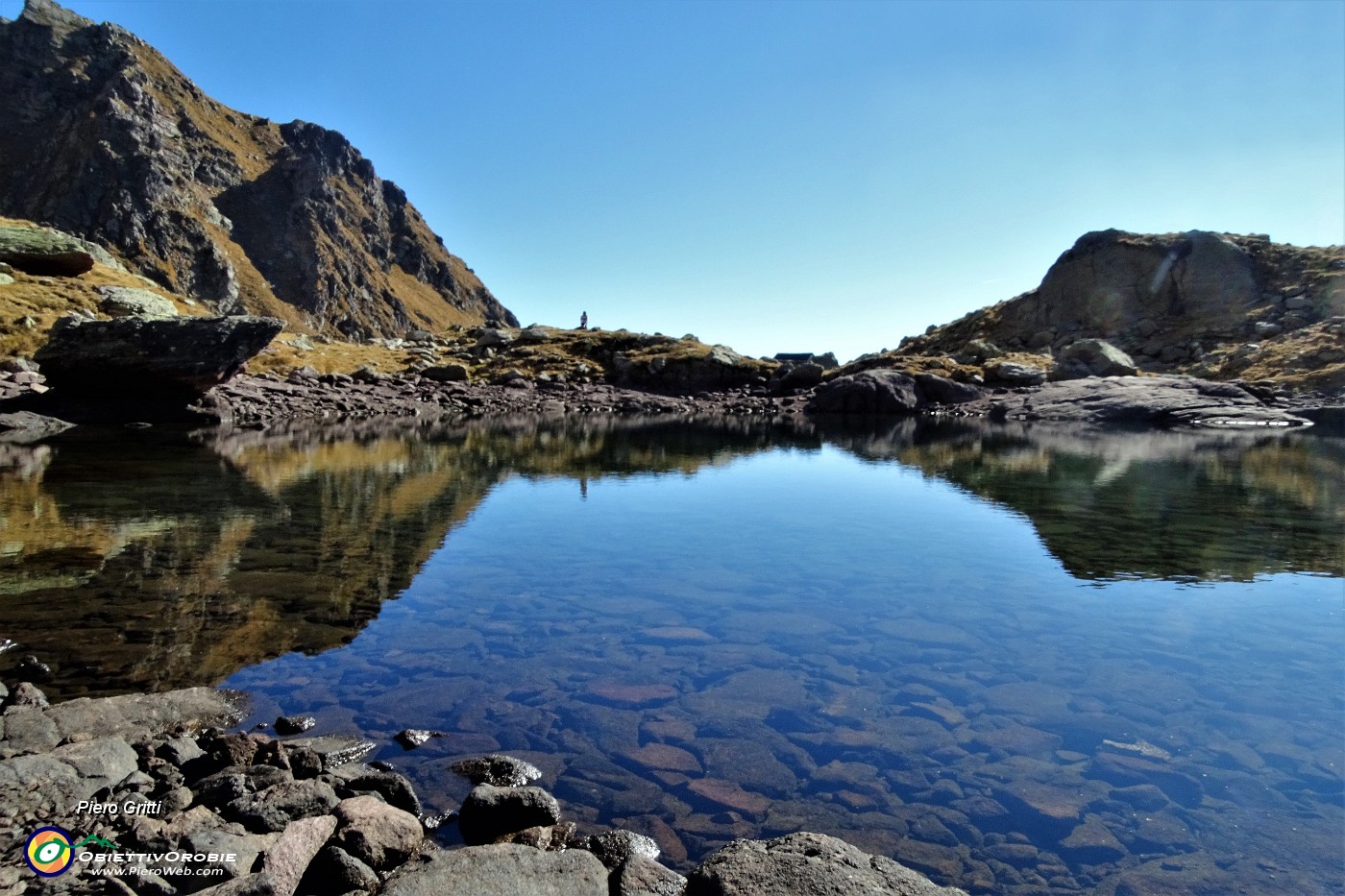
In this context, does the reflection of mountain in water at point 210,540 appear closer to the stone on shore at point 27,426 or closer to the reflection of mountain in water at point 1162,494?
the stone on shore at point 27,426

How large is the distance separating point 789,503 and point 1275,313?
9472 centimetres

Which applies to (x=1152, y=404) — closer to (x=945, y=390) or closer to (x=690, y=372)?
(x=945, y=390)

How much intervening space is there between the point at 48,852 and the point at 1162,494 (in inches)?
1187

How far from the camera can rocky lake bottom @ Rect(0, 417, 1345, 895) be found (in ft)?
23.4

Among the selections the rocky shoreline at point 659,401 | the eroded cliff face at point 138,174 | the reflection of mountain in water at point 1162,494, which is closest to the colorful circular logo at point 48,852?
the reflection of mountain in water at point 1162,494

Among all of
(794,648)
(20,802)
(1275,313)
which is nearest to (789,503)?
(794,648)

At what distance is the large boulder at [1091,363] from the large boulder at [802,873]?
8805 cm

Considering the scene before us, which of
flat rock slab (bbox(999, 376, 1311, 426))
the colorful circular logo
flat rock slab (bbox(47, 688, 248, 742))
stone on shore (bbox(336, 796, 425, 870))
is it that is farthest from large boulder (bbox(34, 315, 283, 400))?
flat rock slab (bbox(999, 376, 1311, 426))

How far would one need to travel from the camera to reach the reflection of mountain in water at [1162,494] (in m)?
17.5

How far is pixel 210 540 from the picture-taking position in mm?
17047

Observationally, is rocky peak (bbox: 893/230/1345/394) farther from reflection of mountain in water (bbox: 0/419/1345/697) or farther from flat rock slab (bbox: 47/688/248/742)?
flat rock slab (bbox: 47/688/248/742)

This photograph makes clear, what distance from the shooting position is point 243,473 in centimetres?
2680

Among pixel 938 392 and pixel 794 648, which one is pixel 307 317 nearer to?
pixel 938 392

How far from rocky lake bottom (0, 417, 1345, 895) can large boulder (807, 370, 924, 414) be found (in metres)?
52.0
